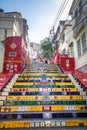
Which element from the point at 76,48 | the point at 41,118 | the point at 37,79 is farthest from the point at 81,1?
the point at 41,118

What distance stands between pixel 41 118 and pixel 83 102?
5.23ft

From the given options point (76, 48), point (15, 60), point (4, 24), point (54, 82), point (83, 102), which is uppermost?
point (4, 24)

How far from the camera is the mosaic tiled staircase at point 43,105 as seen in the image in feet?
17.4

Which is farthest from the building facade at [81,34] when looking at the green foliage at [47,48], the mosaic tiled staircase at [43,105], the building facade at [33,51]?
the building facade at [33,51]

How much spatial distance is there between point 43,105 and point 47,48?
2580 centimetres

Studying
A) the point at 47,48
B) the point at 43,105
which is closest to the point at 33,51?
the point at 47,48

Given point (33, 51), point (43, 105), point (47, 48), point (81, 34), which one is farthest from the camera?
point (33, 51)

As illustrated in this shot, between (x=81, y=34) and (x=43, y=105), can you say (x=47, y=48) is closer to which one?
(x=81, y=34)

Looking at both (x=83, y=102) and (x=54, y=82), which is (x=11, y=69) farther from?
(x=83, y=102)

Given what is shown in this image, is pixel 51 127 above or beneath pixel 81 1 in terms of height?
beneath

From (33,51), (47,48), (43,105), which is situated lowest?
(43,105)

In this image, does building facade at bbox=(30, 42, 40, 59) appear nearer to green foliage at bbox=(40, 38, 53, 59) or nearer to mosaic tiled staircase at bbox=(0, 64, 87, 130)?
green foliage at bbox=(40, 38, 53, 59)

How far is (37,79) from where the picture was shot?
27.9 feet

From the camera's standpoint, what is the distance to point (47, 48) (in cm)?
3148
